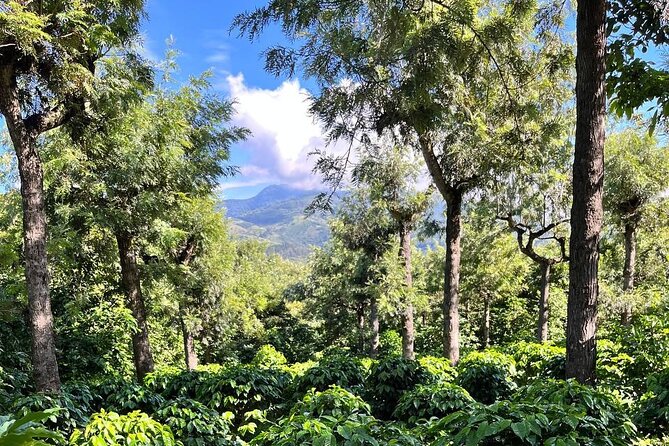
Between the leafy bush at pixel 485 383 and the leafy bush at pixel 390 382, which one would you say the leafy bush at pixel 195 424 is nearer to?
the leafy bush at pixel 390 382

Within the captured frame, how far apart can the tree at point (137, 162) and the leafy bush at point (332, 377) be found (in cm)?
472

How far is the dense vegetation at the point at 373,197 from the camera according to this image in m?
3.42

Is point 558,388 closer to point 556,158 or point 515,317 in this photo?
point 556,158

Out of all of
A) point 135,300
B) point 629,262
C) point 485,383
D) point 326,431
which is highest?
point 629,262

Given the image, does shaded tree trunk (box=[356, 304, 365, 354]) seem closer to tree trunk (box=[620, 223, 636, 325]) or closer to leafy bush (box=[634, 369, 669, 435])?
tree trunk (box=[620, 223, 636, 325])

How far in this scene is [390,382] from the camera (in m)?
5.35

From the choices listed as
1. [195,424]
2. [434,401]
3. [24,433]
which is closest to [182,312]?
[195,424]

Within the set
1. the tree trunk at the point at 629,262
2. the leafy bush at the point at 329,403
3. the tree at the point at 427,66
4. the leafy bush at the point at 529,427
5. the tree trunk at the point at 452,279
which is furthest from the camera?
the tree trunk at the point at 629,262

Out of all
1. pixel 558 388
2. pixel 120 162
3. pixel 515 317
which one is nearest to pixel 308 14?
pixel 558 388

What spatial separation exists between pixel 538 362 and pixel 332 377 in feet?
13.9

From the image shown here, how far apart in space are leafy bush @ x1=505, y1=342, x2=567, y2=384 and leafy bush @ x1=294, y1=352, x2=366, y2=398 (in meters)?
2.51

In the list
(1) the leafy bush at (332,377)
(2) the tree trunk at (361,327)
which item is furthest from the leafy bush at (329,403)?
(2) the tree trunk at (361,327)

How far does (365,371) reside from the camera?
246 inches

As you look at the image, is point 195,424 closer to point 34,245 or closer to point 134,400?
point 134,400
